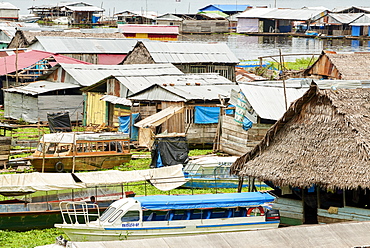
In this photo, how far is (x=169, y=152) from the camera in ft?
80.6

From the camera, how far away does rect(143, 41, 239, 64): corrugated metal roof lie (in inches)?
1563

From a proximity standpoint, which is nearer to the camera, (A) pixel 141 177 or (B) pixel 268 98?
(A) pixel 141 177

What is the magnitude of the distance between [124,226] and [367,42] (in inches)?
3076

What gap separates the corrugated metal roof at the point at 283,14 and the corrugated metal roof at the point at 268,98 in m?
70.3

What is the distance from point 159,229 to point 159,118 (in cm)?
1219

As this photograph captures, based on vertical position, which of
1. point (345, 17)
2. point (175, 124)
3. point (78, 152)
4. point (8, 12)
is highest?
point (345, 17)

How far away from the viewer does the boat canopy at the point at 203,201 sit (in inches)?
627

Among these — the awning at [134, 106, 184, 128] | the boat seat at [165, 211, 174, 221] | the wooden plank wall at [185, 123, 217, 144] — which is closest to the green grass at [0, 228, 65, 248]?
the boat seat at [165, 211, 174, 221]

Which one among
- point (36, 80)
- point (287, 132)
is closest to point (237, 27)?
point (36, 80)

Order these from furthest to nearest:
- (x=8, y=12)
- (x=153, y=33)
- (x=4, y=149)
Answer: (x=8, y=12) → (x=153, y=33) → (x=4, y=149)

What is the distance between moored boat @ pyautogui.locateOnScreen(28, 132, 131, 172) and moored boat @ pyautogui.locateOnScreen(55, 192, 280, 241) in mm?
6959

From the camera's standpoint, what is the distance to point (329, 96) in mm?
16516

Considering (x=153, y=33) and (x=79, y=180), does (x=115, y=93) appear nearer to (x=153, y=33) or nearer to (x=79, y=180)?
(x=79, y=180)

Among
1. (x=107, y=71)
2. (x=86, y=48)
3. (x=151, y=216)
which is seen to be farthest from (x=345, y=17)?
(x=151, y=216)
